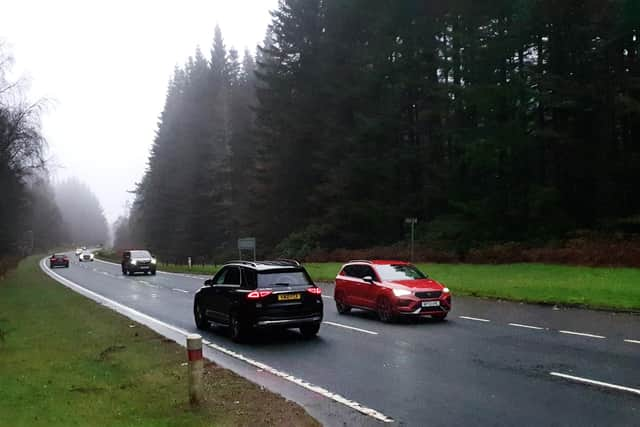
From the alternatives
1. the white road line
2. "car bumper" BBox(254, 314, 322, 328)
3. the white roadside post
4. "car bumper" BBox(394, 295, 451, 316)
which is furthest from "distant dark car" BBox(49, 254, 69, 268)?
the white road line

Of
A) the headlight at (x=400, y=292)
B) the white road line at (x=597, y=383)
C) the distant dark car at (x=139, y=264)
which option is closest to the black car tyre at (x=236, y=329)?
the headlight at (x=400, y=292)

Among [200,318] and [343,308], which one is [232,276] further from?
[343,308]

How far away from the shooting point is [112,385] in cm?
897

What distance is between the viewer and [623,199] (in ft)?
103

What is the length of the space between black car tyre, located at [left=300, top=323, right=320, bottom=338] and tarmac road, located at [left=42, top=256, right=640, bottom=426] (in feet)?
0.98

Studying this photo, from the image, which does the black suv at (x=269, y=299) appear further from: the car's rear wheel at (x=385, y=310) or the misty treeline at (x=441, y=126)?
the misty treeline at (x=441, y=126)

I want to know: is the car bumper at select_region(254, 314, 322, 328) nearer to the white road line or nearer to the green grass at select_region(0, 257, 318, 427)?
the green grass at select_region(0, 257, 318, 427)

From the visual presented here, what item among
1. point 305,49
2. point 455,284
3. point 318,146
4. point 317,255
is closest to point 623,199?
point 455,284

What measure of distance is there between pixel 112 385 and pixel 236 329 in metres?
4.91

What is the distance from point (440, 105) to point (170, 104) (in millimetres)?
66726

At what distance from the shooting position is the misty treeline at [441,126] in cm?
3183

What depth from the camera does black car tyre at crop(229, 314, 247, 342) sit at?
44.3 ft

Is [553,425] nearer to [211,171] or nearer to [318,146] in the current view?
[318,146]

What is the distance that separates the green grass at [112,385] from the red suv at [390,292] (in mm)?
5938
